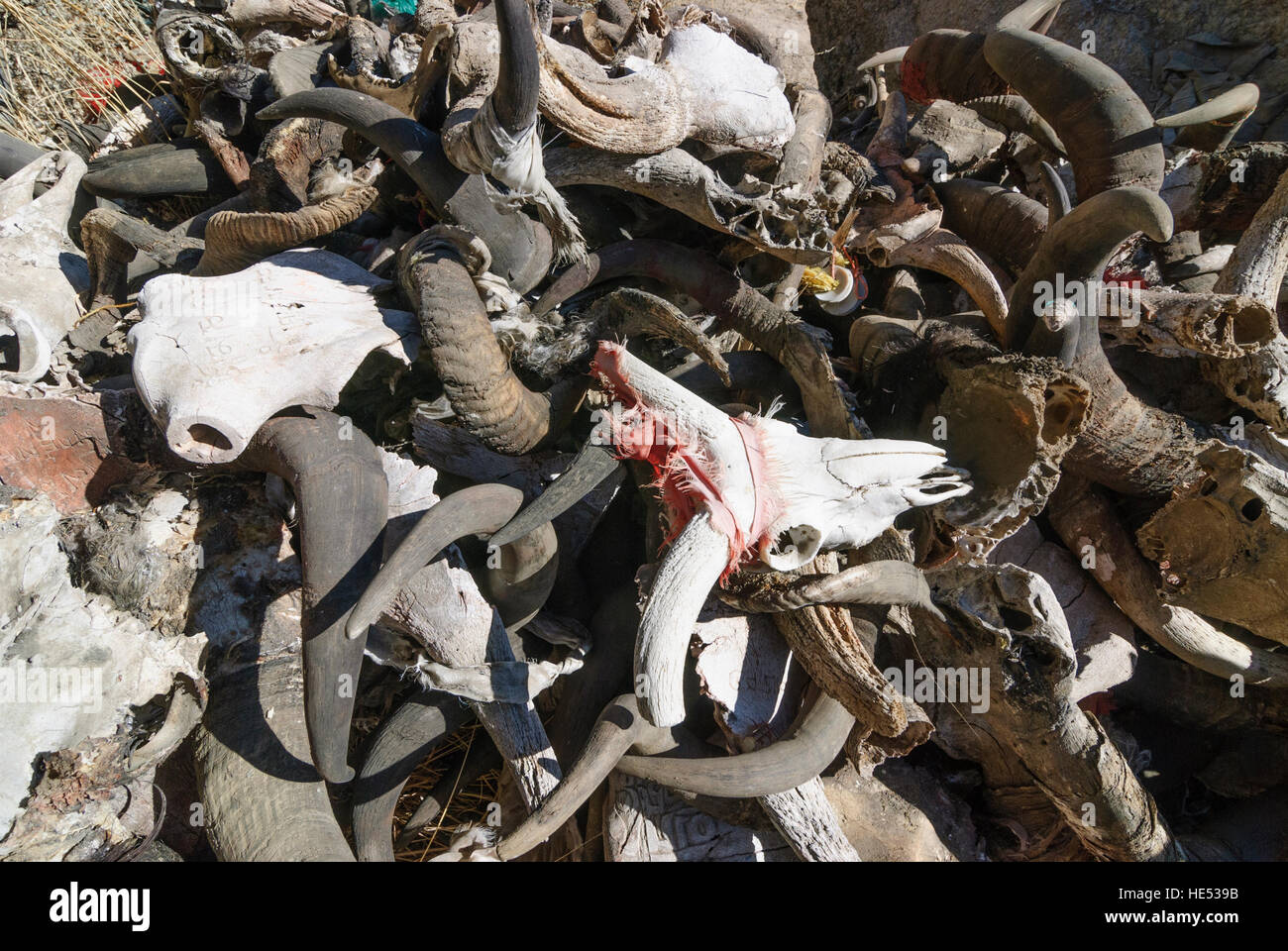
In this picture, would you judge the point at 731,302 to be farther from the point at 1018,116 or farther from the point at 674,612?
the point at 1018,116

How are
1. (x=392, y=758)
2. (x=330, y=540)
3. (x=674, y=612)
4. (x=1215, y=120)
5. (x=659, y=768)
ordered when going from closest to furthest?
1. (x=674, y=612)
2. (x=330, y=540)
3. (x=659, y=768)
4. (x=392, y=758)
5. (x=1215, y=120)

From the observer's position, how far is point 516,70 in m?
1.75

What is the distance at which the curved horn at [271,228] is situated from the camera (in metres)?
2.28

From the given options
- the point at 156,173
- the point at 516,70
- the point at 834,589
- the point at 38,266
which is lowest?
the point at 38,266

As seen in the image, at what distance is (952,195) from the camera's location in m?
3.04

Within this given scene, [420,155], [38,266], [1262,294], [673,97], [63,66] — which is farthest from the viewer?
[63,66]

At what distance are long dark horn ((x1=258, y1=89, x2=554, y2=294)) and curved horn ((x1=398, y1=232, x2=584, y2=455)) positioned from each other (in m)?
0.13

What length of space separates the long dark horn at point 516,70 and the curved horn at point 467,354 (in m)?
0.42

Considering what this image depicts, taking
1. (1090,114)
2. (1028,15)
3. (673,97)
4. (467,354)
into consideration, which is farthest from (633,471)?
(1028,15)

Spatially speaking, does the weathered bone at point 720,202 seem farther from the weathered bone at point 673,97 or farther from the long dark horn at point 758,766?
the long dark horn at point 758,766

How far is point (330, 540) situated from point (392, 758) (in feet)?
2.20

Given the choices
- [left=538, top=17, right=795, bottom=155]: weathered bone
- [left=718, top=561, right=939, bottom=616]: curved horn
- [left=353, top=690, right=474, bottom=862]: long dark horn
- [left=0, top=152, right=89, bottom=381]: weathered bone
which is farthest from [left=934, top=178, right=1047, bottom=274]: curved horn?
[left=0, top=152, right=89, bottom=381]: weathered bone

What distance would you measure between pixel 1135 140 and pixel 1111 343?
0.62 m

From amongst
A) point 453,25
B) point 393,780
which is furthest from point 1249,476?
point 453,25
